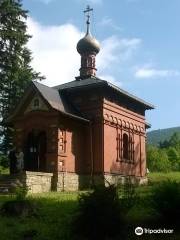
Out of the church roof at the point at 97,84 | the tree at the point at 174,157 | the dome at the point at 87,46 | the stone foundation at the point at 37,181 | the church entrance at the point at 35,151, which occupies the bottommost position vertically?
the stone foundation at the point at 37,181

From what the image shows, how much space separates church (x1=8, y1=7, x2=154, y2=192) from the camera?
1010 inches

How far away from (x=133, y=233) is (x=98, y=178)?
14807 mm

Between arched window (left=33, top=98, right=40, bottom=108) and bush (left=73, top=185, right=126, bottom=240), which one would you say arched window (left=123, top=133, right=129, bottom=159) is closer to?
arched window (left=33, top=98, right=40, bottom=108)

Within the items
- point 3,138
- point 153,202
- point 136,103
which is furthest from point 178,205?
point 3,138

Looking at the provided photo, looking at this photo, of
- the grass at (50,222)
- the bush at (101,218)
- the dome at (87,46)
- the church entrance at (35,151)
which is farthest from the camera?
the dome at (87,46)

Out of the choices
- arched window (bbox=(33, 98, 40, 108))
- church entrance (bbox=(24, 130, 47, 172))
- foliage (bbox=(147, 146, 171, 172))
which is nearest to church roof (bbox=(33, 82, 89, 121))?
arched window (bbox=(33, 98, 40, 108))

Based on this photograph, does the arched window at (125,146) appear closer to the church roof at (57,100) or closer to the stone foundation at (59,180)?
the stone foundation at (59,180)

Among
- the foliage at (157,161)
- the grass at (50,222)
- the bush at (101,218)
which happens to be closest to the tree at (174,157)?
the foliage at (157,161)

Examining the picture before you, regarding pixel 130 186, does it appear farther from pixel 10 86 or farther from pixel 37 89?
pixel 10 86

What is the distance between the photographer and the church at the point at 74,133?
2566 cm

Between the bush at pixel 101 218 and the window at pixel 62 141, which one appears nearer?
the bush at pixel 101 218

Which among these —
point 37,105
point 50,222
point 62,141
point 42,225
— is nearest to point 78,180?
point 62,141

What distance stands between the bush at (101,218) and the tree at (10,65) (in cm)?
2135

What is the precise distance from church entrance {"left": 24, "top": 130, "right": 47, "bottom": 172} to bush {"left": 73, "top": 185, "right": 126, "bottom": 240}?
14.5 metres
